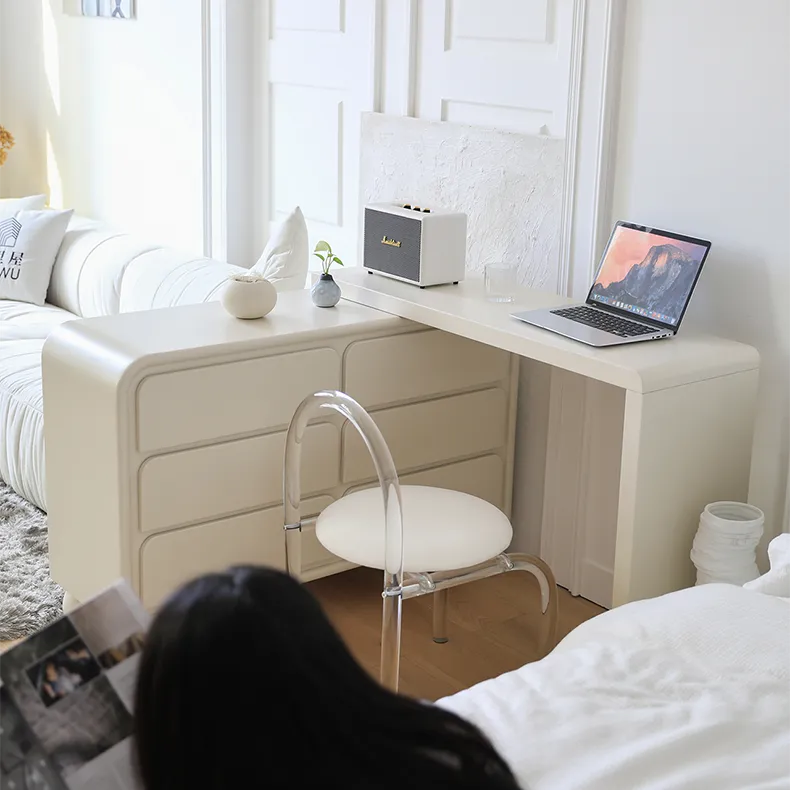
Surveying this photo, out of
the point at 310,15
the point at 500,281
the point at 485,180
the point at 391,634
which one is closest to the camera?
the point at 391,634

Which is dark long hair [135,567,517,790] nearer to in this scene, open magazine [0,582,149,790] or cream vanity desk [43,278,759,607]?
open magazine [0,582,149,790]

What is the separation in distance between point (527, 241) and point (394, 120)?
0.59 metres

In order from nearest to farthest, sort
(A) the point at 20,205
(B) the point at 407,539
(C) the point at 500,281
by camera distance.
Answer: (B) the point at 407,539
(C) the point at 500,281
(A) the point at 20,205

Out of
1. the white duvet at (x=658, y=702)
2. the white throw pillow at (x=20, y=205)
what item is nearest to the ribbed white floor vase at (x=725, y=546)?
the white duvet at (x=658, y=702)

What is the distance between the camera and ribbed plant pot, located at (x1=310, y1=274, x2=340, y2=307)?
277 cm

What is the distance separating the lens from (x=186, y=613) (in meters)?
0.72

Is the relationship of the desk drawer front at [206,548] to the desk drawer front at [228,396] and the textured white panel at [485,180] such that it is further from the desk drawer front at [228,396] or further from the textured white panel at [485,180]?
the textured white panel at [485,180]

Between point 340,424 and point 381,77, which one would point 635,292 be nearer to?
point 340,424

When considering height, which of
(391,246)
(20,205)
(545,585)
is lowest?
(545,585)

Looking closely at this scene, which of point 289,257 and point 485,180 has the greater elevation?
point 485,180

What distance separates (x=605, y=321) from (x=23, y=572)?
1588 mm

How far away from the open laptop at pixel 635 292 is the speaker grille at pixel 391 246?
41 centimetres

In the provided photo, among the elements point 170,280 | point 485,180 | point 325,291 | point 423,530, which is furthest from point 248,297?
point 170,280

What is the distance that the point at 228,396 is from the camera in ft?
8.18
